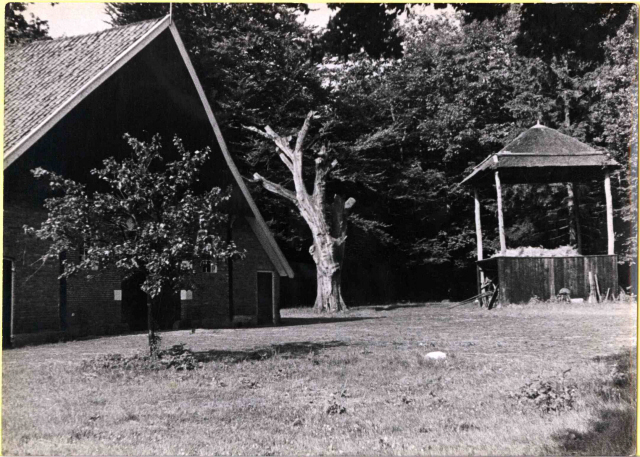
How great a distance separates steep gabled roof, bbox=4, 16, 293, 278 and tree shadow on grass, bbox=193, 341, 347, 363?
388 centimetres

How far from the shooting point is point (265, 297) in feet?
62.0

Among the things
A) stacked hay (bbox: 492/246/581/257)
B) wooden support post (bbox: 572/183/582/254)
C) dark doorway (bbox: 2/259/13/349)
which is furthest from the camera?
wooden support post (bbox: 572/183/582/254)

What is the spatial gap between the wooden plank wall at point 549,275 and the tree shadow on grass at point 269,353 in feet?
23.2

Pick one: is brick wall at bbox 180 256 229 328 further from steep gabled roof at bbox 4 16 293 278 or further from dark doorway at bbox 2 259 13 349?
dark doorway at bbox 2 259 13 349

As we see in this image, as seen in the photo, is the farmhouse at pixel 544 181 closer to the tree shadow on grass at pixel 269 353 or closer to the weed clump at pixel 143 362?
the tree shadow on grass at pixel 269 353

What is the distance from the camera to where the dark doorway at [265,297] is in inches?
735

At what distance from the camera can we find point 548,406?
6.96 m

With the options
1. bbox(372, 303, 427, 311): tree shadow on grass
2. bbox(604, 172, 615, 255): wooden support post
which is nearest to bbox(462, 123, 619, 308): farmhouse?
bbox(604, 172, 615, 255): wooden support post

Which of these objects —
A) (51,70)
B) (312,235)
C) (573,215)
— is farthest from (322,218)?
(51,70)

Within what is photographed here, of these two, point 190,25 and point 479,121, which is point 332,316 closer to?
point 479,121

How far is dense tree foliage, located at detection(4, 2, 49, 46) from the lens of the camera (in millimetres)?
7500

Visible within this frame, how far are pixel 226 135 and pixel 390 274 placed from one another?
5948 millimetres

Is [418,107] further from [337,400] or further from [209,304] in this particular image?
[337,400]

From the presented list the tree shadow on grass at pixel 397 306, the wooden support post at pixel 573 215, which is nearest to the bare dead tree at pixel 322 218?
the tree shadow on grass at pixel 397 306
